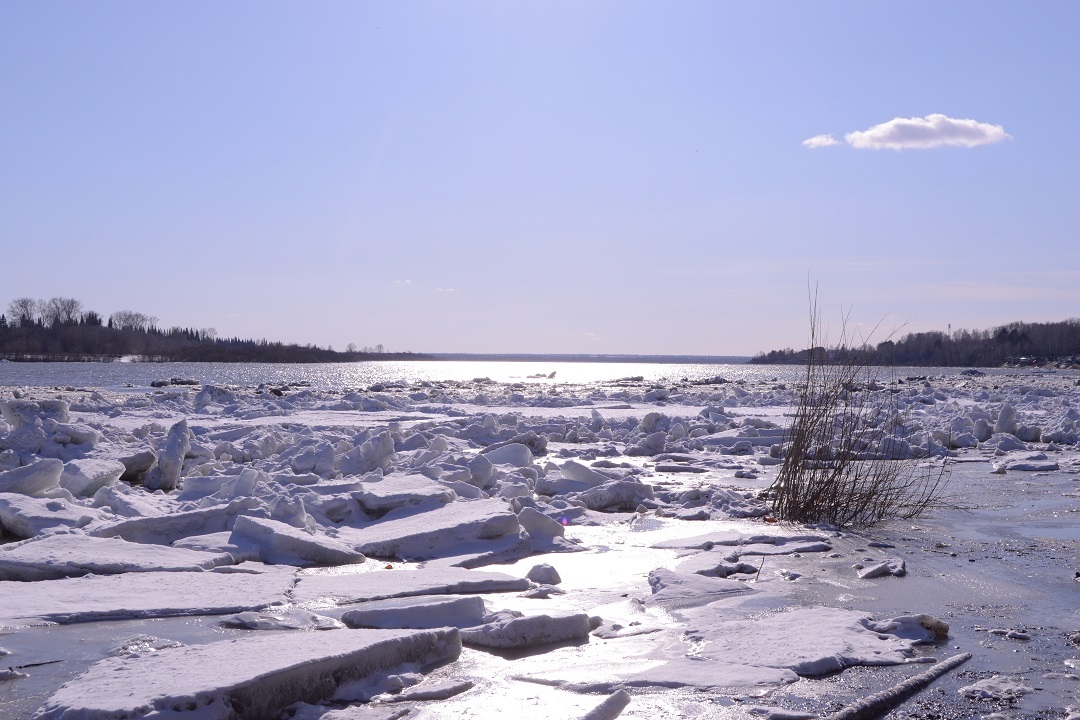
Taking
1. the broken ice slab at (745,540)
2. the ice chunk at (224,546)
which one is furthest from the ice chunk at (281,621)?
the broken ice slab at (745,540)

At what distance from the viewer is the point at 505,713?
8.95 feet

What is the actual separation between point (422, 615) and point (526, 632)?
0.46 metres

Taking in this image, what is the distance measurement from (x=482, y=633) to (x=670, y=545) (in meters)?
2.33

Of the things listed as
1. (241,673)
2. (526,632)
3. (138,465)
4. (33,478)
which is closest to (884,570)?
(526,632)

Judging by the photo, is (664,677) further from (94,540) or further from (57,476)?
(57,476)

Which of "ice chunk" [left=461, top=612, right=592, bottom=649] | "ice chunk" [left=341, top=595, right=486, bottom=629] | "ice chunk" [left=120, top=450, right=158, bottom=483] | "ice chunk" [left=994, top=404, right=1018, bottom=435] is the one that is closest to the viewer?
"ice chunk" [left=461, top=612, right=592, bottom=649]

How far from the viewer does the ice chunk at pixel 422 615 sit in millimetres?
3579

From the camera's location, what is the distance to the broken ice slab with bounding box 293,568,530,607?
411 cm

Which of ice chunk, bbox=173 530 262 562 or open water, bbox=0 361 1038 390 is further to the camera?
open water, bbox=0 361 1038 390

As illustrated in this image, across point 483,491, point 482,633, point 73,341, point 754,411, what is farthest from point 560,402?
point 73,341

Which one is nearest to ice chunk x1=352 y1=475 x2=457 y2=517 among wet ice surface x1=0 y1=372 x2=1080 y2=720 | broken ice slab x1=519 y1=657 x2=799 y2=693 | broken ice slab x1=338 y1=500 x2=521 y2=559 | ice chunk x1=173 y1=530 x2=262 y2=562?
wet ice surface x1=0 y1=372 x2=1080 y2=720

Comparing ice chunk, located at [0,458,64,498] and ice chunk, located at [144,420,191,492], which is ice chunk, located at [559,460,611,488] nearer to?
ice chunk, located at [144,420,191,492]

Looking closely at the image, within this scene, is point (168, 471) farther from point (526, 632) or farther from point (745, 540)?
point (526, 632)

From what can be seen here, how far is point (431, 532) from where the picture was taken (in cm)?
522
